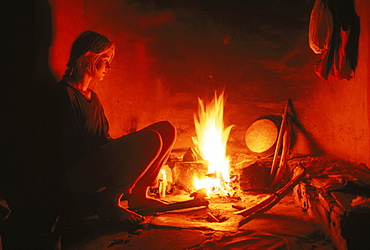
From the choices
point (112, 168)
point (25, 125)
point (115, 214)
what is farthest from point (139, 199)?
point (25, 125)

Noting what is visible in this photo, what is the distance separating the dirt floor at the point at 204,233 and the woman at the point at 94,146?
0.20 m

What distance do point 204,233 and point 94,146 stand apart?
150cm

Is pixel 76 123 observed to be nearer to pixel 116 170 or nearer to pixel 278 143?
pixel 116 170

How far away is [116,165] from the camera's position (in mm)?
3387

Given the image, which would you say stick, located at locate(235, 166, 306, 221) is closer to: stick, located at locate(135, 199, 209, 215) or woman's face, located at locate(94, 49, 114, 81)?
stick, located at locate(135, 199, 209, 215)

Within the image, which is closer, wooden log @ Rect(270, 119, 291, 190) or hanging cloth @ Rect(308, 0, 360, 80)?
hanging cloth @ Rect(308, 0, 360, 80)

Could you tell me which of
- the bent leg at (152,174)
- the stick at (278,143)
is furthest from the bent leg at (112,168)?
the stick at (278,143)

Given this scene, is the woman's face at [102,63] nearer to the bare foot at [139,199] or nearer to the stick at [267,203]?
the bare foot at [139,199]

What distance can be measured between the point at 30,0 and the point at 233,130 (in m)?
3.56

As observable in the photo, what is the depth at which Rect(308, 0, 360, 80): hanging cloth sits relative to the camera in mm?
3920

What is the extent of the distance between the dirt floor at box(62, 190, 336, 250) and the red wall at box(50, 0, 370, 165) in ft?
6.57

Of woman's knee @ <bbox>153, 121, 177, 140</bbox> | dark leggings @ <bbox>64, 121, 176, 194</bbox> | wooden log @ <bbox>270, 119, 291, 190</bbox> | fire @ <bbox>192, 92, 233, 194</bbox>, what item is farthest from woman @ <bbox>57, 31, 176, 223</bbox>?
wooden log @ <bbox>270, 119, 291, 190</bbox>

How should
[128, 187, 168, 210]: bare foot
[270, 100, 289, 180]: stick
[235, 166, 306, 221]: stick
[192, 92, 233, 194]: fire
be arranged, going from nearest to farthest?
[235, 166, 306, 221]: stick → [128, 187, 168, 210]: bare foot → [270, 100, 289, 180]: stick → [192, 92, 233, 194]: fire

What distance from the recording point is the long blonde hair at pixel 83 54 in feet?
11.5
